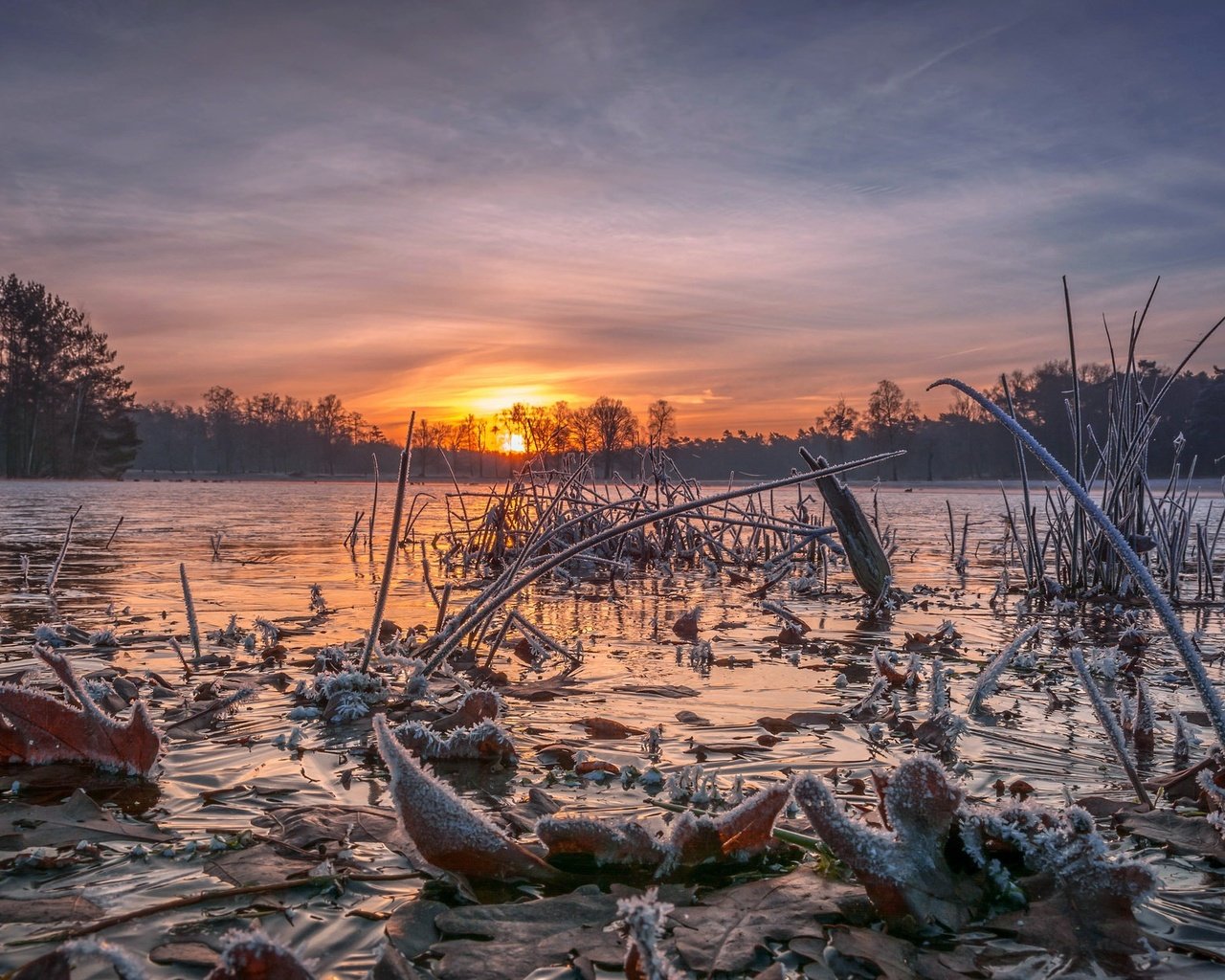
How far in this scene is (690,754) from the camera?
2.25 metres

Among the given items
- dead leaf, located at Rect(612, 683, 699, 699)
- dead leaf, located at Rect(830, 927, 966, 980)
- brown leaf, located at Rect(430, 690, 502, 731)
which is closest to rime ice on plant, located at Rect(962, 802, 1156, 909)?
dead leaf, located at Rect(830, 927, 966, 980)

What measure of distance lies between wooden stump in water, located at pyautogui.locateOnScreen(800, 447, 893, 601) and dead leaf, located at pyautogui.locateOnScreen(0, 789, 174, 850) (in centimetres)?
510

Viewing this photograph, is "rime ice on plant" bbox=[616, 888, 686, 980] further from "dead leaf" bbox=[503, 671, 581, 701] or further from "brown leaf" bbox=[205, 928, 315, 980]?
"dead leaf" bbox=[503, 671, 581, 701]

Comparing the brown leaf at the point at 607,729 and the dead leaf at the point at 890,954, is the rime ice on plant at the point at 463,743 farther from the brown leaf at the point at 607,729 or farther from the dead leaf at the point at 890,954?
the dead leaf at the point at 890,954

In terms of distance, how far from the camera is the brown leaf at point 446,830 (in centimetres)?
132

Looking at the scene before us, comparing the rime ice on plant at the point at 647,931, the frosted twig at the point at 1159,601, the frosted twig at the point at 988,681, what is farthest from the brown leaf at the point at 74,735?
the frosted twig at the point at 988,681

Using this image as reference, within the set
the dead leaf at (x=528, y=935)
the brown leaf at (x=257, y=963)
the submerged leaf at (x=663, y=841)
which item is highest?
the brown leaf at (x=257, y=963)

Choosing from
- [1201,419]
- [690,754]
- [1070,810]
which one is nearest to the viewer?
[1070,810]

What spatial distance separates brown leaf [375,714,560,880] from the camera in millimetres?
1319

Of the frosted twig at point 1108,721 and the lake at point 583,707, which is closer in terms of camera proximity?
the lake at point 583,707

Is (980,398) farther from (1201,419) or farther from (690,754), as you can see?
(1201,419)

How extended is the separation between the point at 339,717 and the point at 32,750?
77cm

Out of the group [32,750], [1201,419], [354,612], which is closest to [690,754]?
[32,750]

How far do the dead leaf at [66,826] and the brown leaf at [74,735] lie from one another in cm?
21
